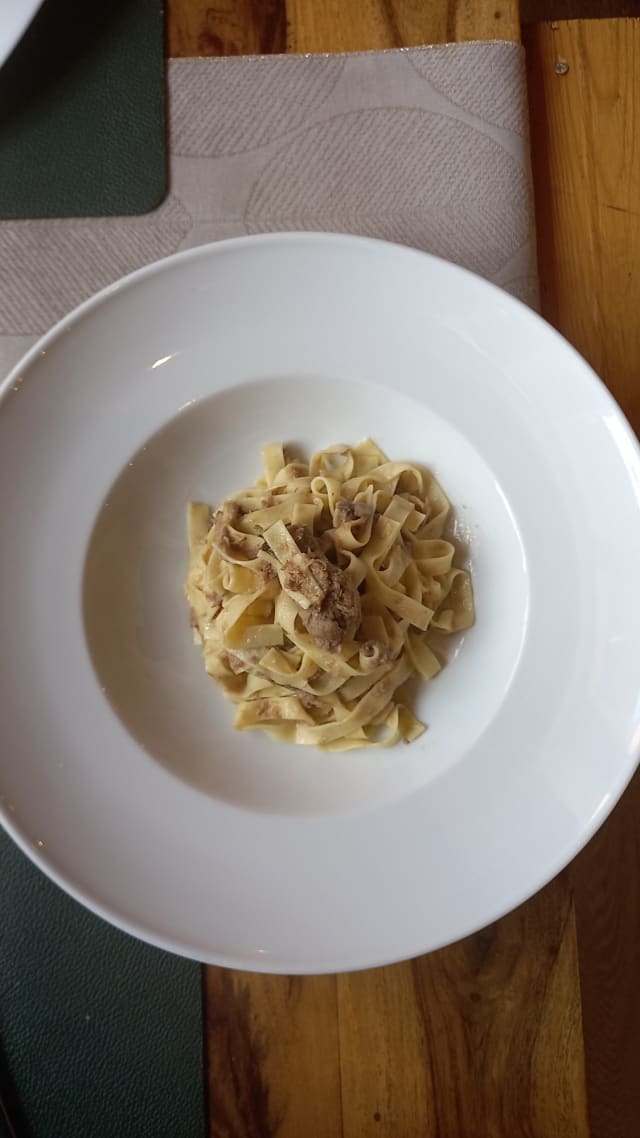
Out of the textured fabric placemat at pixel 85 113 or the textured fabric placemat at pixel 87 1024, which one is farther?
the textured fabric placemat at pixel 85 113

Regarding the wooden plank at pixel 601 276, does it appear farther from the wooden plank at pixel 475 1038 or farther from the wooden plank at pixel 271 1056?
the wooden plank at pixel 271 1056

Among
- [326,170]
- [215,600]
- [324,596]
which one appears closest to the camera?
[324,596]

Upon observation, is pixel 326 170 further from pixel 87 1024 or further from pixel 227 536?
pixel 87 1024

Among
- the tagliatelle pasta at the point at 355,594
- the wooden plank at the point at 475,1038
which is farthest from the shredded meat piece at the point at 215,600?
the wooden plank at the point at 475,1038

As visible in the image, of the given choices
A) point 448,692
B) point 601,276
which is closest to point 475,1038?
point 448,692

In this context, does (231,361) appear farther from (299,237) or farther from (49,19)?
(49,19)

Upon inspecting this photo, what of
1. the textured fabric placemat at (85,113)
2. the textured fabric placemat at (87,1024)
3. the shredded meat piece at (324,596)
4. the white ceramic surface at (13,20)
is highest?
the white ceramic surface at (13,20)

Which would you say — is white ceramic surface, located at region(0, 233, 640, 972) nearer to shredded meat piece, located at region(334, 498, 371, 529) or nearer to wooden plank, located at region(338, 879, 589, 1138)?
shredded meat piece, located at region(334, 498, 371, 529)
